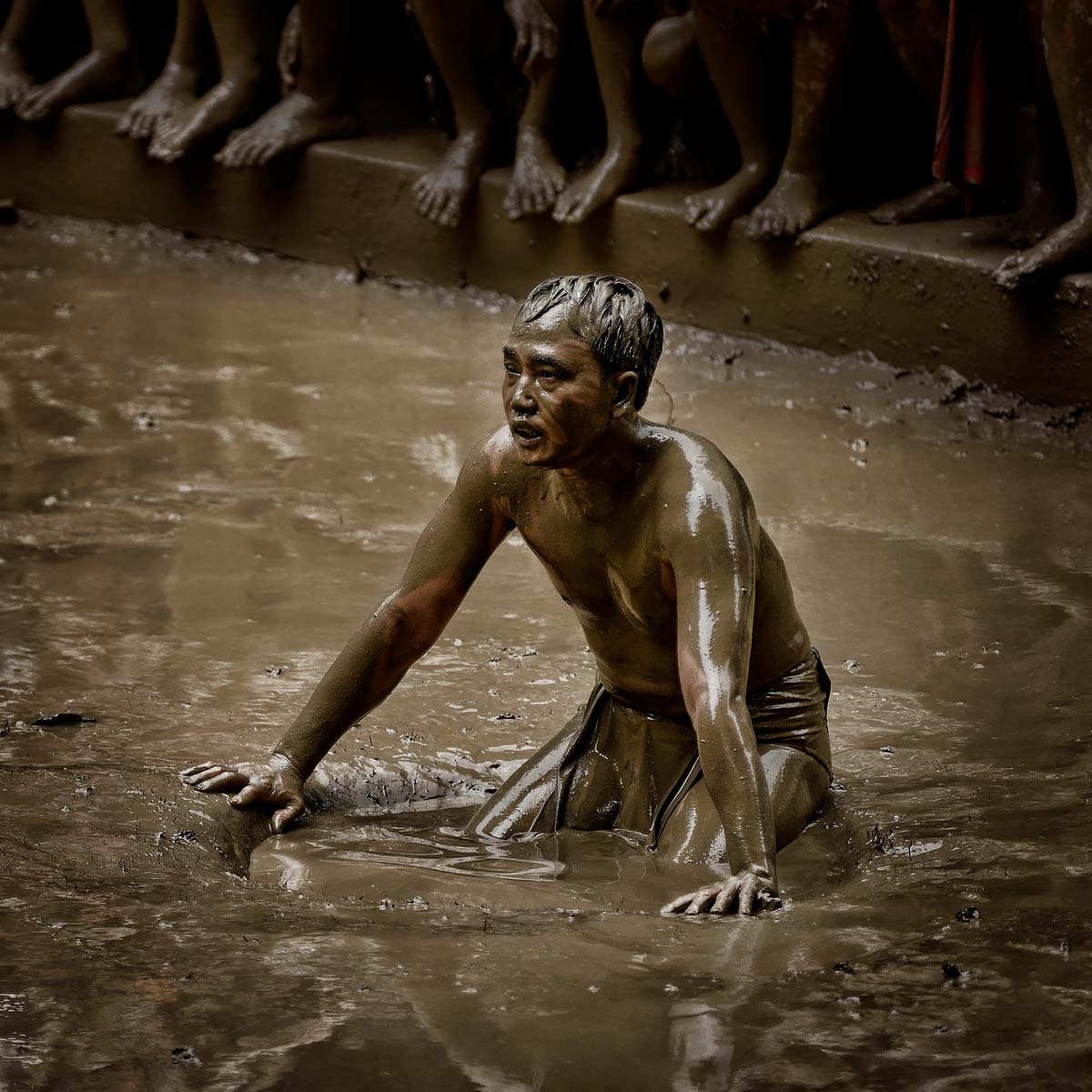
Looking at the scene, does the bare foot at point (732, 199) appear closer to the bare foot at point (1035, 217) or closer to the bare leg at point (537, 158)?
the bare leg at point (537, 158)

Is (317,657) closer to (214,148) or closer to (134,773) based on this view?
(134,773)

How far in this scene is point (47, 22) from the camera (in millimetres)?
9500

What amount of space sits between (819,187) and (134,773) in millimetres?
4237

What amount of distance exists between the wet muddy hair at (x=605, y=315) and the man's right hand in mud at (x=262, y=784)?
993mm

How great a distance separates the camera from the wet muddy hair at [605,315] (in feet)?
9.79

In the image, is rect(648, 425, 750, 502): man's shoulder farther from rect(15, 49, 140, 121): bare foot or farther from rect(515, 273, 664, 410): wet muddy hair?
rect(15, 49, 140, 121): bare foot

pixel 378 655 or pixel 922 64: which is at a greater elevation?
pixel 922 64

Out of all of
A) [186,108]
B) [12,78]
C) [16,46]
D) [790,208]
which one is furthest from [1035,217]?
[16,46]

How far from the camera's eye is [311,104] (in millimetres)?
8422

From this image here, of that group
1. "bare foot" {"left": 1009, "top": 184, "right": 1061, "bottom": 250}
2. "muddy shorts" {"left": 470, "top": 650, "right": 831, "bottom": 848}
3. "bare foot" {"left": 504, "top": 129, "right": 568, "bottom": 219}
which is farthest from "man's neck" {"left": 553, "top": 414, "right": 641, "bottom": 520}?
"bare foot" {"left": 504, "top": 129, "right": 568, "bottom": 219}

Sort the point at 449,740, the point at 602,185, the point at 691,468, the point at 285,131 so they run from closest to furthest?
the point at 691,468
the point at 449,740
the point at 602,185
the point at 285,131

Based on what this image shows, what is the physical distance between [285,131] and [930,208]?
309cm

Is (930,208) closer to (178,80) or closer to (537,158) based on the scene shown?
(537,158)

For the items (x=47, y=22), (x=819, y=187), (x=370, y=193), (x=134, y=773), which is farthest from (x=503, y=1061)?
(x=47, y=22)
